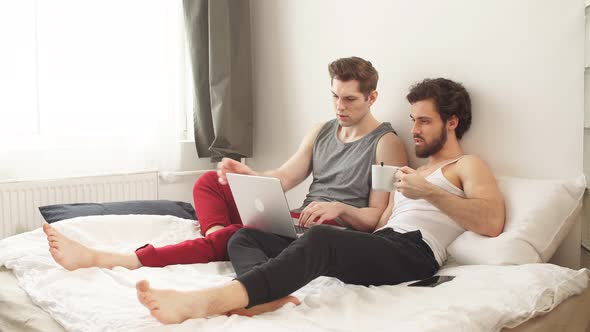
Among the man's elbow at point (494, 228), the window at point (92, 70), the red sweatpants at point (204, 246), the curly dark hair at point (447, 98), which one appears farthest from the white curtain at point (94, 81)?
the man's elbow at point (494, 228)

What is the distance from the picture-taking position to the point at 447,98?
221 centimetres

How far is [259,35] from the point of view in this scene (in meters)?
3.32

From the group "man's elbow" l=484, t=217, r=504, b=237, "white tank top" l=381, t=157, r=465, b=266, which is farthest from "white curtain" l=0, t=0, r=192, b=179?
"man's elbow" l=484, t=217, r=504, b=237

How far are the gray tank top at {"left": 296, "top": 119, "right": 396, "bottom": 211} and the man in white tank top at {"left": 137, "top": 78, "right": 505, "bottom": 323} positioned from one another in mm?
141

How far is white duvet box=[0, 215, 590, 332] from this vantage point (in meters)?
1.43

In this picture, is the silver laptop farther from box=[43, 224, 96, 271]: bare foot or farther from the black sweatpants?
box=[43, 224, 96, 271]: bare foot

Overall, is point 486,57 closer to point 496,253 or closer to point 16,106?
point 496,253

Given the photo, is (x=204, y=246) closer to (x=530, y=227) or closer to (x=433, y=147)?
(x=433, y=147)

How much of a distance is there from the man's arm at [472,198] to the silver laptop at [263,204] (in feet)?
1.19

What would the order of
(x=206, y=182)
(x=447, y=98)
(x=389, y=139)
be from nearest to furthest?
1. (x=447, y=98)
2. (x=389, y=139)
3. (x=206, y=182)

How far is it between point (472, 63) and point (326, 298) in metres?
1.13

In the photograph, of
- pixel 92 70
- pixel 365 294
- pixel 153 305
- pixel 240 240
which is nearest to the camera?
pixel 153 305

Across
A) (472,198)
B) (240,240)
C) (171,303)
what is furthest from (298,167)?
(171,303)

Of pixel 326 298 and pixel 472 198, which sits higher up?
pixel 472 198
